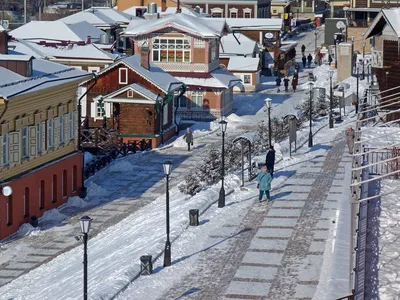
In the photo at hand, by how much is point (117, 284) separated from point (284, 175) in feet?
46.3

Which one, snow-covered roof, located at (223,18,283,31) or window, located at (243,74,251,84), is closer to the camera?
window, located at (243,74,251,84)

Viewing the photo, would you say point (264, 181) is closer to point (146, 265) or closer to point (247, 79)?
Result: point (146, 265)

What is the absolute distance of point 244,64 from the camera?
7225 cm

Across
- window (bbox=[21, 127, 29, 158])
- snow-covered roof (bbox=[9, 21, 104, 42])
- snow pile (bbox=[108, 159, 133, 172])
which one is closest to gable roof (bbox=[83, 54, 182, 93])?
snow pile (bbox=[108, 159, 133, 172])

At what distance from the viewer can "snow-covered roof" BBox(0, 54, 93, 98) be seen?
110 feet

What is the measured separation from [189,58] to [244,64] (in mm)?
12368

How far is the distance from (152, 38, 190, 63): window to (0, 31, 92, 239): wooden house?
20.5 meters

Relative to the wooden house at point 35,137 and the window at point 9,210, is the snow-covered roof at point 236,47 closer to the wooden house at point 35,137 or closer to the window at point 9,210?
the wooden house at point 35,137

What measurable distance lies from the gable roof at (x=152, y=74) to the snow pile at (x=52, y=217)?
16.5m

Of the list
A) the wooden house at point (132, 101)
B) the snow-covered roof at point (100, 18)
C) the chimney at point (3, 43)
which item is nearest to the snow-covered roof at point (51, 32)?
the snow-covered roof at point (100, 18)

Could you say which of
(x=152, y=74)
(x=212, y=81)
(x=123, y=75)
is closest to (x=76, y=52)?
(x=212, y=81)

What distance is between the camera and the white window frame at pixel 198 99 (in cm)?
5991

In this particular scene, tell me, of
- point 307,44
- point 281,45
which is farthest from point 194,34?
point 307,44

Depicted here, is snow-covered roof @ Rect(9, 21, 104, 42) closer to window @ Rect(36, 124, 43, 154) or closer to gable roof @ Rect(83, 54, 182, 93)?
gable roof @ Rect(83, 54, 182, 93)
